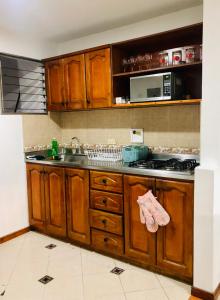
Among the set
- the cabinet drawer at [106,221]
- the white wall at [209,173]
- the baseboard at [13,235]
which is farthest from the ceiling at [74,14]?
the baseboard at [13,235]

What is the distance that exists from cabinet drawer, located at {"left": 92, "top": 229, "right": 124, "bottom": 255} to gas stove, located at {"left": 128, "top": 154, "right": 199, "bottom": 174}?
72 cm

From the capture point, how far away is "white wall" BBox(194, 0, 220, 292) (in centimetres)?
186

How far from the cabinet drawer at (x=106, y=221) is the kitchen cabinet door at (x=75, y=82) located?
3.93 feet

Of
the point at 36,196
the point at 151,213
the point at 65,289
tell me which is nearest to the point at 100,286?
the point at 65,289

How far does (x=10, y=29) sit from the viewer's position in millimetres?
2947

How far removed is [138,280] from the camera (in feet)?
7.32

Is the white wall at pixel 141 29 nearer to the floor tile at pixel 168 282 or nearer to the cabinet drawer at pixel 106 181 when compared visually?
the cabinet drawer at pixel 106 181

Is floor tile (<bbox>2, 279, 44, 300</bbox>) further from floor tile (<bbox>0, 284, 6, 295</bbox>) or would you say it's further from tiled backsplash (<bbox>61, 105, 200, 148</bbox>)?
tiled backsplash (<bbox>61, 105, 200, 148</bbox>)

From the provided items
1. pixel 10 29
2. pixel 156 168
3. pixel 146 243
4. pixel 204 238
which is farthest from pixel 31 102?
pixel 204 238

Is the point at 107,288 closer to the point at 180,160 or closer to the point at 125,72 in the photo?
the point at 180,160

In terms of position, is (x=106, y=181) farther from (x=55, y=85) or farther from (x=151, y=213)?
(x=55, y=85)

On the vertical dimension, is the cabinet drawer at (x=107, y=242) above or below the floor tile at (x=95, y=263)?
above

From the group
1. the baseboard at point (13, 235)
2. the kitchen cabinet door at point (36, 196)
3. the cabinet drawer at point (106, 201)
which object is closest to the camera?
the cabinet drawer at point (106, 201)

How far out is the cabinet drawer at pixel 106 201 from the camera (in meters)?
2.46
